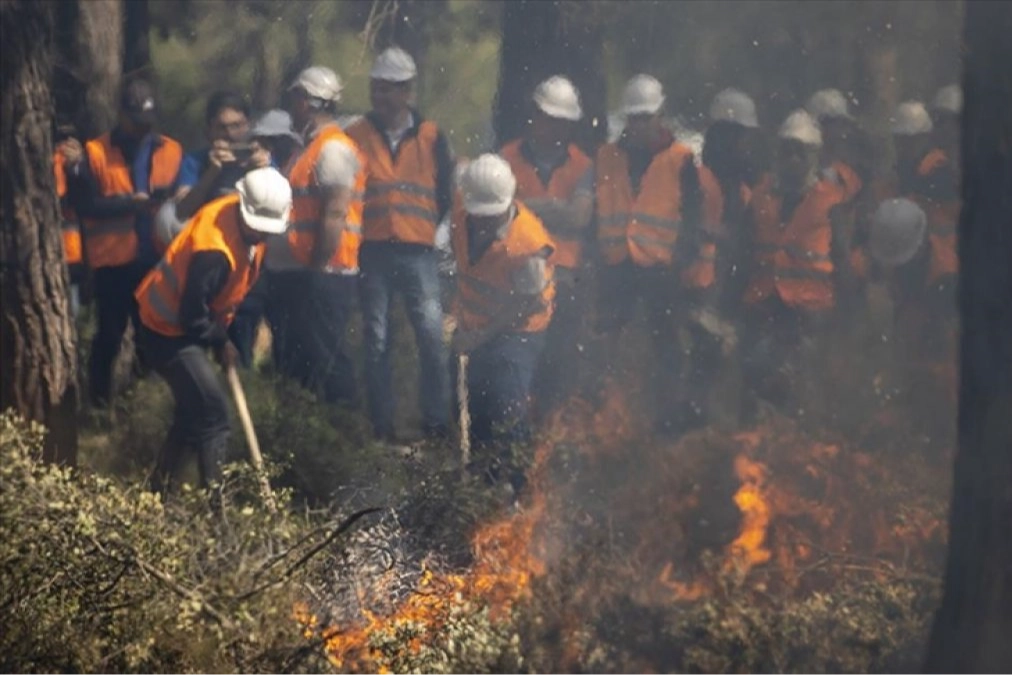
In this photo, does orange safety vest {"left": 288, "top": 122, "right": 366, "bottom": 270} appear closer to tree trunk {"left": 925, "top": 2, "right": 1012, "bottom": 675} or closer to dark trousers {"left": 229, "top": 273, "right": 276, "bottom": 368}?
dark trousers {"left": 229, "top": 273, "right": 276, "bottom": 368}

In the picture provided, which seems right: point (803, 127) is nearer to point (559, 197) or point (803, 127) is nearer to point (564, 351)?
point (559, 197)

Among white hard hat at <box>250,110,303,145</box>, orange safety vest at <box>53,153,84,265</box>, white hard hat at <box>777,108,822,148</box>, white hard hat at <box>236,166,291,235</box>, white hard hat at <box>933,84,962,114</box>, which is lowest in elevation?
orange safety vest at <box>53,153,84,265</box>

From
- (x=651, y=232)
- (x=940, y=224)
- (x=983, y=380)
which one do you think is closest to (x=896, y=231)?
(x=940, y=224)

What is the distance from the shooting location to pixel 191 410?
884 cm

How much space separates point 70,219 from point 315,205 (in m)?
1.63

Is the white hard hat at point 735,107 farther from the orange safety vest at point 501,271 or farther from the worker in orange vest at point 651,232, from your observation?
the orange safety vest at point 501,271

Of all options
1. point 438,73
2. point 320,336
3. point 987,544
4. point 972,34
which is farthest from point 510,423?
point 972,34

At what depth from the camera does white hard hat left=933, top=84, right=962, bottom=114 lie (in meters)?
7.55

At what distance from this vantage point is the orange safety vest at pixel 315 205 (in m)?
8.52

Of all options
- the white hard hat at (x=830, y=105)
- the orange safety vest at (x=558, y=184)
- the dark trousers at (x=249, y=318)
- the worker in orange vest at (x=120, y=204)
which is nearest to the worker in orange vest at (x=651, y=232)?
the orange safety vest at (x=558, y=184)

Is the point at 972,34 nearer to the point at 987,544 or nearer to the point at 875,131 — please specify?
the point at 875,131

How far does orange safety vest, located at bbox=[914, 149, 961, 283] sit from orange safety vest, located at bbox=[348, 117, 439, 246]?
235 centimetres

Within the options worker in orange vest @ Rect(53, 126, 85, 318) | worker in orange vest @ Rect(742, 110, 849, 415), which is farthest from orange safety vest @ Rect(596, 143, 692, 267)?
worker in orange vest @ Rect(53, 126, 85, 318)

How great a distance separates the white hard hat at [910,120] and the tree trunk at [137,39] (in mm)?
3872
